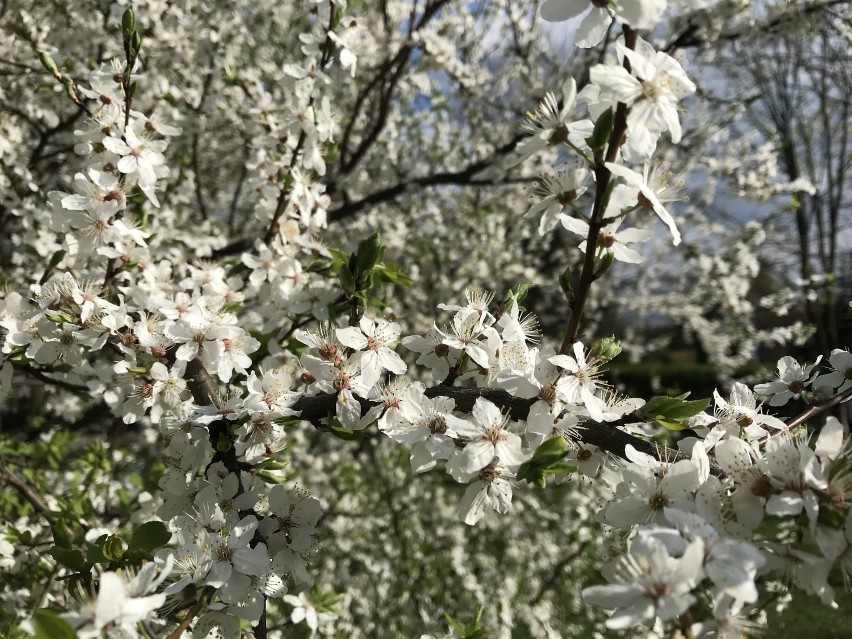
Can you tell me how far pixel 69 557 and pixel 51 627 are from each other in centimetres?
46

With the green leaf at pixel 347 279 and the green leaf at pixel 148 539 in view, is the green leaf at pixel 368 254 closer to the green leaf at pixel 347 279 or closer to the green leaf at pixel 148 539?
the green leaf at pixel 347 279

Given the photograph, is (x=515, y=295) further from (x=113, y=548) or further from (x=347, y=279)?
(x=113, y=548)

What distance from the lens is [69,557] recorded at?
123 cm

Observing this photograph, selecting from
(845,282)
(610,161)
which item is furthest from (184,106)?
(845,282)

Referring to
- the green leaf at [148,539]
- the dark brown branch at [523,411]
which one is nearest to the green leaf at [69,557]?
the green leaf at [148,539]

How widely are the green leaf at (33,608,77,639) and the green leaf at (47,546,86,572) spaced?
43 centimetres

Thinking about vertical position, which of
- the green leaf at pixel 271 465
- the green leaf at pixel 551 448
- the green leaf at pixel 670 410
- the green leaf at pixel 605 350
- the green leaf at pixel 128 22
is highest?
the green leaf at pixel 128 22

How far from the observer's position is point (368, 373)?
55.4 inches

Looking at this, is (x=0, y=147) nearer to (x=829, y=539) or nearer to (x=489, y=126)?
(x=829, y=539)

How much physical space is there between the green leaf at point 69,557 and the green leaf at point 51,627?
431 millimetres

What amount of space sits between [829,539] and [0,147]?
3.44 metres

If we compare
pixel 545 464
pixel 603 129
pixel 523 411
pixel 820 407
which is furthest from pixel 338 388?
pixel 820 407

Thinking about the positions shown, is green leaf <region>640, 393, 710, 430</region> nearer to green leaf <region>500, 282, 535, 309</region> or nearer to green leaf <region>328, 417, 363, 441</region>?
green leaf <region>500, 282, 535, 309</region>

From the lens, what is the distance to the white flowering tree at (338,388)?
3.33 feet
